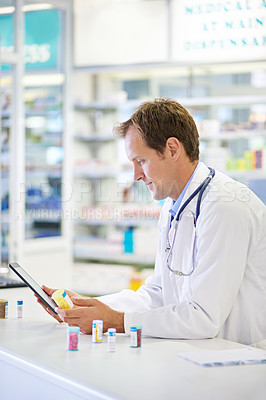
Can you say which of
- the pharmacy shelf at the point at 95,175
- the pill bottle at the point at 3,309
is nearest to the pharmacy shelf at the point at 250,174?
the pharmacy shelf at the point at 95,175

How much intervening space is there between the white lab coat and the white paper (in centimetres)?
19

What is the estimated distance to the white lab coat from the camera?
2.08 meters

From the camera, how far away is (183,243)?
2307mm

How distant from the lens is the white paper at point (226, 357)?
176 centimetres

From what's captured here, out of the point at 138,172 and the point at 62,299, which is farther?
the point at 138,172

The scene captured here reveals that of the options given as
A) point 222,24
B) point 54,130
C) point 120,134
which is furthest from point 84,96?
point 120,134

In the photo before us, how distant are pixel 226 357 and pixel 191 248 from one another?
1.71ft

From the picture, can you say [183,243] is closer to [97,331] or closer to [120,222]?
[97,331]

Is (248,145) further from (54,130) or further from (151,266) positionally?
(54,130)

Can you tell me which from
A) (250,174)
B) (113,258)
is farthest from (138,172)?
(113,258)

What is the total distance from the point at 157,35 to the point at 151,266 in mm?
2372

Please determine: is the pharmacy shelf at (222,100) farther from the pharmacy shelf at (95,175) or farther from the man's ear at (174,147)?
the man's ear at (174,147)

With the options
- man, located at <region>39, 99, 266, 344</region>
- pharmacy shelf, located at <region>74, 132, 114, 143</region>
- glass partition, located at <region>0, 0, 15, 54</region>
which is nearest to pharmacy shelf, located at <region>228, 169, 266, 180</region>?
pharmacy shelf, located at <region>74, 132, 114, 143</region>

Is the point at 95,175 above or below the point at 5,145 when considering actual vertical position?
below
